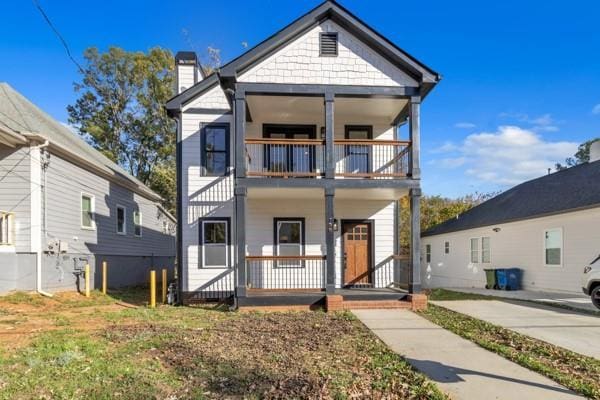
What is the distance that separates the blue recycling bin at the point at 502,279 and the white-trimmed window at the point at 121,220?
1571 centimetres

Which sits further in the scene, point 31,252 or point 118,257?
point 118,257

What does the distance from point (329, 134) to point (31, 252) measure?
907 cm

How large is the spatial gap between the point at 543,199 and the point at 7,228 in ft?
60.0

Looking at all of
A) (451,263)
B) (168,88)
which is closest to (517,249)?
(451,263)

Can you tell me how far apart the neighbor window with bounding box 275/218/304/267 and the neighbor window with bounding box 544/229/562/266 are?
8887mm

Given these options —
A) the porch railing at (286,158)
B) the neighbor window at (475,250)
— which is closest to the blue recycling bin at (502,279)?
the neighbor window at (475,250)

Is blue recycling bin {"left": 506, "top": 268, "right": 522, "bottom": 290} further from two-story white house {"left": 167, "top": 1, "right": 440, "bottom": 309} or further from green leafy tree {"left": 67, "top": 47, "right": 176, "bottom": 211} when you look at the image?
green leafy tree {"left": 67, "top": 47, "right": 176, "bottom": 211}

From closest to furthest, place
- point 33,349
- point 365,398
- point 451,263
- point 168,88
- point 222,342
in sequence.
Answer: point 365,398
point 33,349
point 222,342
point 451,263
point 168,88

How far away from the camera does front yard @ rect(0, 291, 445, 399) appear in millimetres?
4531

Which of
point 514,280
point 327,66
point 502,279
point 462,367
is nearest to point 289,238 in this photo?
point 327,66

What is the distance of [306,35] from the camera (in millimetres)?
10805

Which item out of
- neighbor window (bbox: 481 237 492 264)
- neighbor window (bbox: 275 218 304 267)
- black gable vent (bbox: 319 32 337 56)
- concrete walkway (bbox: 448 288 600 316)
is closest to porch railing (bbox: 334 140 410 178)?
neighbor window (bbox: 275 218 304 267)

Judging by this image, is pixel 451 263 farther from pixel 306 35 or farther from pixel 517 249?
pixel 306 35

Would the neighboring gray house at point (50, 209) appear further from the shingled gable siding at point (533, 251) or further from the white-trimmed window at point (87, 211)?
the shingled gable siding at point (533, 251)
